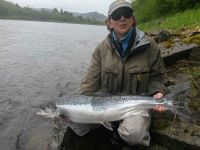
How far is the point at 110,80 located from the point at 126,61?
1.39ft

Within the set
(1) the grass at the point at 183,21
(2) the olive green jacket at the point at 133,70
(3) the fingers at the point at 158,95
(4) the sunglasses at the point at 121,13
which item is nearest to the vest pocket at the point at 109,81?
(2) the olive green jacket at the point at 133,70

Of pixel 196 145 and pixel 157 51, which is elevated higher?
pixel 157 51

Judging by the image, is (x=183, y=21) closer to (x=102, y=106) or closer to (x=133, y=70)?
(x=133, y=70)

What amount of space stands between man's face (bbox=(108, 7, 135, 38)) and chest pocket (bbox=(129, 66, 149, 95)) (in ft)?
1.97

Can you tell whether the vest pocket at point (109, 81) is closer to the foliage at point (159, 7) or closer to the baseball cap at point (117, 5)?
the baseball cap at point (117, 5)

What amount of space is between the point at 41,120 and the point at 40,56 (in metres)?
11.1

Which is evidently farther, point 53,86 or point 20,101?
point 53,86

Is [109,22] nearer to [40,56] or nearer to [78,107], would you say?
[78,107]

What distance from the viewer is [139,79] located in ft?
17.4

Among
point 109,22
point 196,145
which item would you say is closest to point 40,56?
point 109,22

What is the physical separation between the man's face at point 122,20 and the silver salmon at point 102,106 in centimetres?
110

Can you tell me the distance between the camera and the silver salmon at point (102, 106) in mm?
4707

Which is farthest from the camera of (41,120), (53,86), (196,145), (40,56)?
(40,56)

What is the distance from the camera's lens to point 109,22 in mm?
5402
